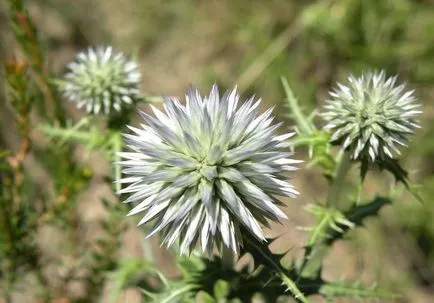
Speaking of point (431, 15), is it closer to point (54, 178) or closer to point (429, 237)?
point (429, 237)

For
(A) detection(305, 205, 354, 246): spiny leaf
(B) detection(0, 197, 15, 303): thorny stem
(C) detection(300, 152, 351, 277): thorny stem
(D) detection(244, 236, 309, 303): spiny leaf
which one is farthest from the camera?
(B) detection(0, 197, 15, 303): thorny stem

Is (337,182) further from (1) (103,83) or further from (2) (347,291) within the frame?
(1) (103,83)

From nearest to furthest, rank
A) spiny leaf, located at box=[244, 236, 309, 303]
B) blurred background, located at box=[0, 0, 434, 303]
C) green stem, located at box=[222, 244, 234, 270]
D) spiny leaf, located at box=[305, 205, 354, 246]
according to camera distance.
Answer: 1. spiny leaf, located at box=[244, 236, 309, 303]
2. green stem, located at box=[222, 244, 234, 270]
3. spiny leaf, located at box=[305, 205, 354, 246]
4. blurred background, located at box=[0, 0, 434, 303]

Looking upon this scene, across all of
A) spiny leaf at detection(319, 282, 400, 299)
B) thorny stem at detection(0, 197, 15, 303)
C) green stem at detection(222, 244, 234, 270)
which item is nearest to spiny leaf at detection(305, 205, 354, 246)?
spiny leaf at detection(319, 282, 400, 299)

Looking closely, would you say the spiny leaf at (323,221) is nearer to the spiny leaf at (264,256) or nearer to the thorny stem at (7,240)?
the spiny leaf at (264,256)

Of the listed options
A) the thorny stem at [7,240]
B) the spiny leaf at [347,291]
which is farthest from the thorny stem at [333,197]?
the thorny stem at [7,240]

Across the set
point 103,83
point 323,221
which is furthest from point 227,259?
point 103,83

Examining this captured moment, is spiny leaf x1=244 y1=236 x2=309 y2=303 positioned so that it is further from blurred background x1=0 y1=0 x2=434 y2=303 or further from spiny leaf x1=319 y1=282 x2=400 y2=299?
blurred background x1=0 y1=0 x2=434 y2=303
